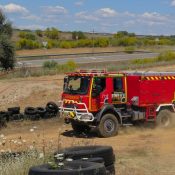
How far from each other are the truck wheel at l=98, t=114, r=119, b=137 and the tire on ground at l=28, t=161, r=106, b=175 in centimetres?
1073

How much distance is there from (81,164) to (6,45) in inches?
723

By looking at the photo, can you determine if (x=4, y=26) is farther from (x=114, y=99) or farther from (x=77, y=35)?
(x=77, y=35)

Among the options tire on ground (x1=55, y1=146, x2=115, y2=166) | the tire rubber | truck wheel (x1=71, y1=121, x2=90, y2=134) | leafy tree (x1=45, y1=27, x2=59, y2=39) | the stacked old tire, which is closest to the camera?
tire on ground (x1=55, y1=146, x2=115, y2=166)

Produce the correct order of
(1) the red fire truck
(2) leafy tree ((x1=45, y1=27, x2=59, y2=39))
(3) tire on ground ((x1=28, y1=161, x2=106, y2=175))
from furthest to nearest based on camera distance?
(2) leafy tree ((x1=45, y1=27, x2=59, y2=39))
(1) the red fire truck
(3) tire on ground ((x1=28, y1=161, x2=106, y2=175))

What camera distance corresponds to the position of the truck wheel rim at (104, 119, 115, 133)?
62.6ft

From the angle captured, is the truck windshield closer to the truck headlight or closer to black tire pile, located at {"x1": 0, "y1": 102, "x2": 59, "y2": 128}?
the truck headlight

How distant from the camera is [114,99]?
19141 millimetres

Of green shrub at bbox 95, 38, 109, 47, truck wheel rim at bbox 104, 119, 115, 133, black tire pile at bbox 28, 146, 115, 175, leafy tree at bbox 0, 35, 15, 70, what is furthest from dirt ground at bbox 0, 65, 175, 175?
green shrub at bbox 95, 38, 109, 47

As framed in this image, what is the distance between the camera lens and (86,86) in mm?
18500

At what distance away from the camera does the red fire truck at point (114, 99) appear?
18.6 meters

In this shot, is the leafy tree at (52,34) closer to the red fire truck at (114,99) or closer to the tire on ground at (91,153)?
the red fire truck at (114,99)

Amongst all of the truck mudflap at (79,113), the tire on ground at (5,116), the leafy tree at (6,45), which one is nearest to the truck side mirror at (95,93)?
the truck mudflap at (79,113)

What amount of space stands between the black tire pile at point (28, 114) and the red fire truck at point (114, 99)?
2871 millimetres

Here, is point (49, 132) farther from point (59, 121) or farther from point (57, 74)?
point (57, 74)
